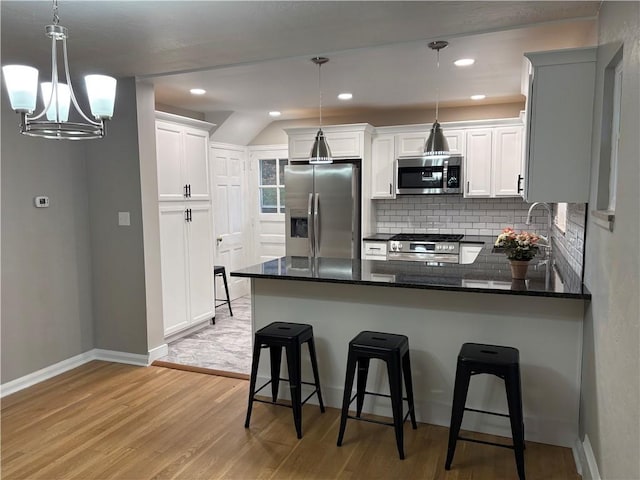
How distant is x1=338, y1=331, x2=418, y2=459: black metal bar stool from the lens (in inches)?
94.0

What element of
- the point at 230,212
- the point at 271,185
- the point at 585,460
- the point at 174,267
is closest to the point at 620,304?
the point at 585,460

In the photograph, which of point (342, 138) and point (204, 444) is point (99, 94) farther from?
point (342, 138)

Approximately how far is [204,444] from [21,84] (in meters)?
2.00

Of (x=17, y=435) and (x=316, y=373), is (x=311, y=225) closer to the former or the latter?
(x=316, y=373)

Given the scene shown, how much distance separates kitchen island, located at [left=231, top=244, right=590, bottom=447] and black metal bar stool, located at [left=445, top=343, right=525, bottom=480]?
0.90 ft

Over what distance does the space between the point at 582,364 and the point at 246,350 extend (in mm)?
2734

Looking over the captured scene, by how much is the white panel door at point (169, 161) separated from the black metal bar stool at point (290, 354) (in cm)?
193

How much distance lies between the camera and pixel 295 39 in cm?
283

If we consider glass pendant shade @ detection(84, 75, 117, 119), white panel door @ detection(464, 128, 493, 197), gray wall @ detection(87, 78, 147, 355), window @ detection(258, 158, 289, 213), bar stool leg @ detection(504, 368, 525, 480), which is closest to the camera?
glass pendant shade @ detection(84, 75, 117, 119)

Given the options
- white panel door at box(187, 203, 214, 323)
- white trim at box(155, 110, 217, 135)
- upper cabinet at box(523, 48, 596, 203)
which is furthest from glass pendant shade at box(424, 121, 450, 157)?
white panel door at box(187, 203, 214, 323)

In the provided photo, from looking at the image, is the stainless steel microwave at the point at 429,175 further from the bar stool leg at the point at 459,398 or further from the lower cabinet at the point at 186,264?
the bar stool leg at the point at 459,398

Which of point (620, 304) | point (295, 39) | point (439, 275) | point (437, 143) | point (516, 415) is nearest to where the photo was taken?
→ point (620, 304)

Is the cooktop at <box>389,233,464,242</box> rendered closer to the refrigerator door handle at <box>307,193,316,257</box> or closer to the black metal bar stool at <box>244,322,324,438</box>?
the refrigerator door handle at <box>307,193,316,257</box>

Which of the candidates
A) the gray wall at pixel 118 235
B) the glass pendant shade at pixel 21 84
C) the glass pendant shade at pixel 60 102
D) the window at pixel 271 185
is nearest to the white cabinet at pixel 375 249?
the window at pixel 271 185
